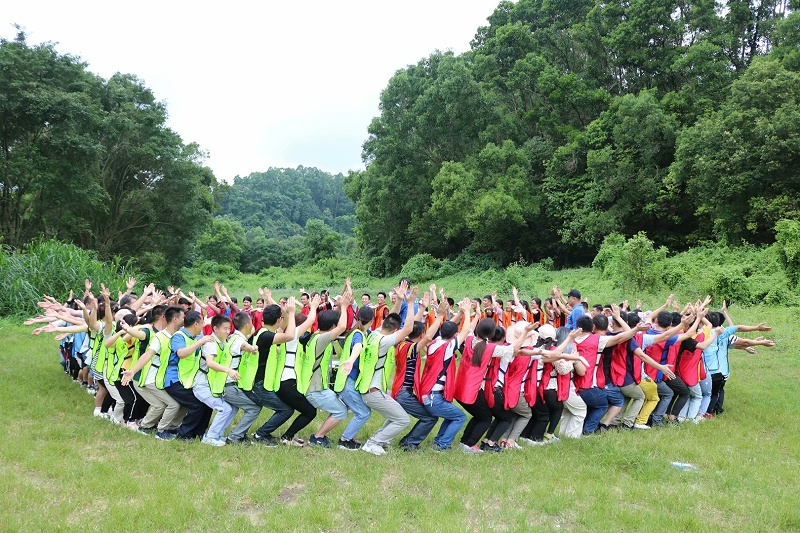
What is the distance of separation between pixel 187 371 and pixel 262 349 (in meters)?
0.98

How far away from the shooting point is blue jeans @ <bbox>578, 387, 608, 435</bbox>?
22.9 ft

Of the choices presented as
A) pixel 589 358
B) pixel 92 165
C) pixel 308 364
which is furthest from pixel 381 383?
pixel 92 165

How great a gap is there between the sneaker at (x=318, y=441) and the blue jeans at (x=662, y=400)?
4694 millimetres

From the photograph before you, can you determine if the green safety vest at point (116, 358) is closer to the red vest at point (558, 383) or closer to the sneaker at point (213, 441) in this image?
the sneaker at point (213, 441)

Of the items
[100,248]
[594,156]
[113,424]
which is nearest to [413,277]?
[594,156]

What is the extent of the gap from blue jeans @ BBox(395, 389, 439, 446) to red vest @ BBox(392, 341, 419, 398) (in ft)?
0.26

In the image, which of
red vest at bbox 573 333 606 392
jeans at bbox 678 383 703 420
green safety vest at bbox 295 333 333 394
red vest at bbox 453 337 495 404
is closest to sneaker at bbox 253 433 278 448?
green safety vest at bbox 295 333 333 394

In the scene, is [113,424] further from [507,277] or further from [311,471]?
[507,277]

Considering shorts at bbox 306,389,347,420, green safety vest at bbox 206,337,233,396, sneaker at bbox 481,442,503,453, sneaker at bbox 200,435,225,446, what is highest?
green safety vest at bbox 206,337,233,396

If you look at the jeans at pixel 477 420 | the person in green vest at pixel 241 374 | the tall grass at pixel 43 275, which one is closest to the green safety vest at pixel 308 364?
the person in green vest at pixel 241 374

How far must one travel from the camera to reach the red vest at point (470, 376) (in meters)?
6.17

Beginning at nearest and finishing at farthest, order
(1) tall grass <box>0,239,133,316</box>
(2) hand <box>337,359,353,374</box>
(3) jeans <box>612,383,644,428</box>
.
Answer: (2) hand <box>337,359,353,374</box>
(3) jeans <box>612,383,644,428</box>
(1) tall grass <box>0,239,133,316</box>

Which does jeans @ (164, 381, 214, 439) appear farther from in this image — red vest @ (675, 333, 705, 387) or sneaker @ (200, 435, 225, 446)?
red vest @ (675, 333, 705, 387)

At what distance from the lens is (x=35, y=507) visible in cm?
458
